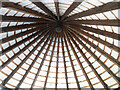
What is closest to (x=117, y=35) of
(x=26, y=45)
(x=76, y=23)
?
(x=76, y=23)

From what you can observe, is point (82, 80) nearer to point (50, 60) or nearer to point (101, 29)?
point (50, 60)

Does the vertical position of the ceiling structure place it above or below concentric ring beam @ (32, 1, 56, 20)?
below

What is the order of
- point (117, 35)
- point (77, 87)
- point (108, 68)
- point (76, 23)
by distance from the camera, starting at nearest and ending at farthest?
point (117, 35), point (76, 23), point (108, 68), point (77, 87)

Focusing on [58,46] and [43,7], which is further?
[58,46]

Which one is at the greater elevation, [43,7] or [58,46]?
[43,7]

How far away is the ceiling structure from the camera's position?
15336 mm

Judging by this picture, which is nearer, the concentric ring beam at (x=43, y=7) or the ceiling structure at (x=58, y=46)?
the concentric ring beam at (x=43, y=7)

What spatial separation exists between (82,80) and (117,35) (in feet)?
31.6

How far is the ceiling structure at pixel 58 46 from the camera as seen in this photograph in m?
15.3

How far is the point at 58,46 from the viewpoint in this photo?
21188 millimetres

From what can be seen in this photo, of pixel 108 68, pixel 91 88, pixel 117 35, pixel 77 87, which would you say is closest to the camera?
pixel 117 35

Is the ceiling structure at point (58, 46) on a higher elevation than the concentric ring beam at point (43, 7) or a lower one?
lower

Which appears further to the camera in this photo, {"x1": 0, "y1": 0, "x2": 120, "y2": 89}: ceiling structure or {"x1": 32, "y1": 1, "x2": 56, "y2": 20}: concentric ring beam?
{"x1": 0, "y1": 0, "x2": 120, "y2": 89}: ceiling structure

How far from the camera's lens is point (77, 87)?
22.8 m
